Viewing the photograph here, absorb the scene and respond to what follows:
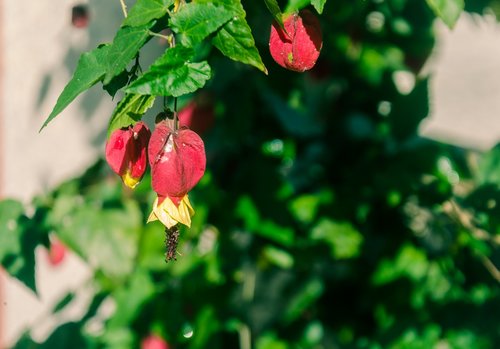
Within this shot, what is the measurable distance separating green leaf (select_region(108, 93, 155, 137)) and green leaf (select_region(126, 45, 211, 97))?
5 cm

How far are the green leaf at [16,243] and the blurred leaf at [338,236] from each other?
1.55 ft

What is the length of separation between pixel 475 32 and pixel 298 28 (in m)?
1.62

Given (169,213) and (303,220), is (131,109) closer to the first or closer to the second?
(169,213)

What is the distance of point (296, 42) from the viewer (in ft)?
2.43

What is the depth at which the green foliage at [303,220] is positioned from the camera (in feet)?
4.25

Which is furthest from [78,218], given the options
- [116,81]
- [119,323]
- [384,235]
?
[116,81]

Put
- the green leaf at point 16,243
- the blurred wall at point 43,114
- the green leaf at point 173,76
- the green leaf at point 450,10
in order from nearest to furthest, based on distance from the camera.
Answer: the green leaf at point 173,76, the green leaf at point 450,10, the green leaf at point 16,243, the blurred wall at point 43,114

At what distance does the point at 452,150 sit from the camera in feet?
4.36

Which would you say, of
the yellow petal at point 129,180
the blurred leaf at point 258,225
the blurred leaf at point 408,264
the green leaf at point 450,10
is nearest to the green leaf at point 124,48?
the yellow petal at point 129,180

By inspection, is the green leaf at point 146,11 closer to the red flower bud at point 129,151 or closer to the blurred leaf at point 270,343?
the red flower bud at point 129,151

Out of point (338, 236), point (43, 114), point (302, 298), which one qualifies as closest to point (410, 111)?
point (338, 236)

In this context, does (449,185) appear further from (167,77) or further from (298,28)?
(167,77)

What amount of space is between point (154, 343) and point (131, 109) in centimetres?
75

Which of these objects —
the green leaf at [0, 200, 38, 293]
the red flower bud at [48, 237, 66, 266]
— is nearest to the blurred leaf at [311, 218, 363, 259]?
the green leaf at [0, 200, 38, 293]
